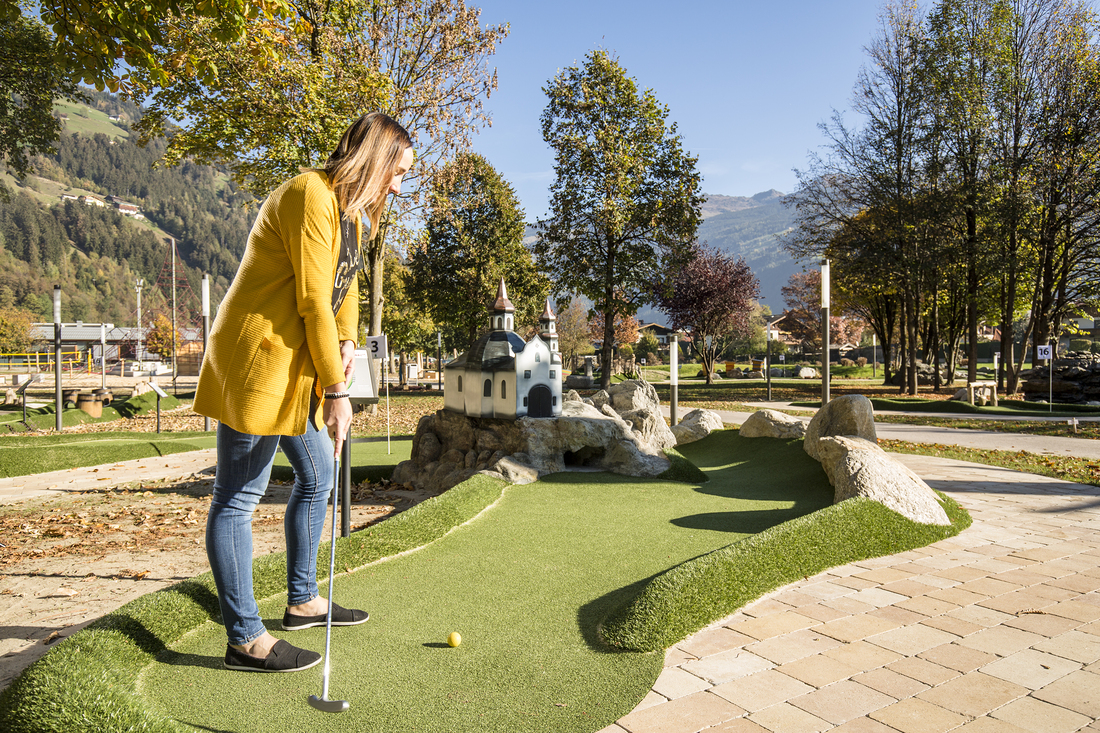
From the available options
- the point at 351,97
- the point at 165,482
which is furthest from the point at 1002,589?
the point at 351,97

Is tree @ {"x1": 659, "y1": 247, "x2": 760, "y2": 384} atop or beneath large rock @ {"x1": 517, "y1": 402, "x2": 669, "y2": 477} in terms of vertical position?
atop

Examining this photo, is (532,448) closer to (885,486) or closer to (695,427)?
(885,486)

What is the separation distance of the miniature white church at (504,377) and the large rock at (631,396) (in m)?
1.58

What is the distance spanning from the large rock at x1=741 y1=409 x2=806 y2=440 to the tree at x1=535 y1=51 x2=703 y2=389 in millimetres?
13374

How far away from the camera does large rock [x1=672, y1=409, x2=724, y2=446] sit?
10.1 m

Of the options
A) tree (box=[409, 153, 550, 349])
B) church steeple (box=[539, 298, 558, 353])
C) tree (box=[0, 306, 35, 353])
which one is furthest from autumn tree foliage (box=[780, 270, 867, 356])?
tree (box=[0, 306, 35, 353])

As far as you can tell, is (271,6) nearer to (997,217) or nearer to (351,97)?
(351,97)

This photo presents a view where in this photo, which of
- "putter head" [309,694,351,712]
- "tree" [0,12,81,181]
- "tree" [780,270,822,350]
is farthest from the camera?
"tree" [780,270,822,350]

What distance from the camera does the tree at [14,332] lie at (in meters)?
44.9

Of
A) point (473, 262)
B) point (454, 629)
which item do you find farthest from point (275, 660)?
point (473, 262)

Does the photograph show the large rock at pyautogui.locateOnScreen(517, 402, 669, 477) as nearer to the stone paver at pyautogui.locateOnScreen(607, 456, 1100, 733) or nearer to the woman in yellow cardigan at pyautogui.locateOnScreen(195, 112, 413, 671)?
the stone paver at pyautogui.locateOnScreen(607, 456, 1100, 733)

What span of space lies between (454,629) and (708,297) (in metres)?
30.7

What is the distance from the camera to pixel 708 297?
32.1m

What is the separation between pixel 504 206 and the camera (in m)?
30.0
